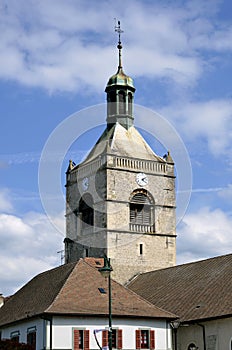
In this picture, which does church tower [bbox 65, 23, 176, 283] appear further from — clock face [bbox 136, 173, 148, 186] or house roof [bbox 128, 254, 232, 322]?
house roof [bbox 128, 254, 232, 322]

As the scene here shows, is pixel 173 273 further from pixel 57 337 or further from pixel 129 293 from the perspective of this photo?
pixel 57 337

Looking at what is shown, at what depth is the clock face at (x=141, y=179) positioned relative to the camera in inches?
2656

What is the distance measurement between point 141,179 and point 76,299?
68.1 feet

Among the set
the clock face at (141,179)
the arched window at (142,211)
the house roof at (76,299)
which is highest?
the clock face at (141,179)

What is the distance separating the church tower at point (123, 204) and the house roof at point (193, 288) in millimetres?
2706

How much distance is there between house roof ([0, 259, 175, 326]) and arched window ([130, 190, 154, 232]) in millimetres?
11660

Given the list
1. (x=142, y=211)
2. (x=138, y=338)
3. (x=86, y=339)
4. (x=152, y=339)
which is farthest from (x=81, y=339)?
(x=142, y=211)

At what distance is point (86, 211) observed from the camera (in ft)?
223

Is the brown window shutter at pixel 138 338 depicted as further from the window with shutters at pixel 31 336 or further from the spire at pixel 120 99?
the spire at pixel 120 99

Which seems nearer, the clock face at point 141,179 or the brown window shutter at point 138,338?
the brown window shutter at point 138,338

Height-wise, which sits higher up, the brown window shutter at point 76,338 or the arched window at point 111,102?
the arched window at point 111,102

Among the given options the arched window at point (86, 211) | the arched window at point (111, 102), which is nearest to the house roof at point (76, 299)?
the arched window at point (86, 211)

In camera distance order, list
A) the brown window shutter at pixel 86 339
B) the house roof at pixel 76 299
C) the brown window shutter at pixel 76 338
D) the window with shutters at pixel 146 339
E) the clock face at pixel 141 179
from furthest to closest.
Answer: the clock face at pixel 141 179
the window with shutters at pixel 146 339
the house roof at pixel 76 299
the brown window shutter at pixel 86 339
the brown window shutter at pixel 76 338

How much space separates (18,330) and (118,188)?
61.3 feet
